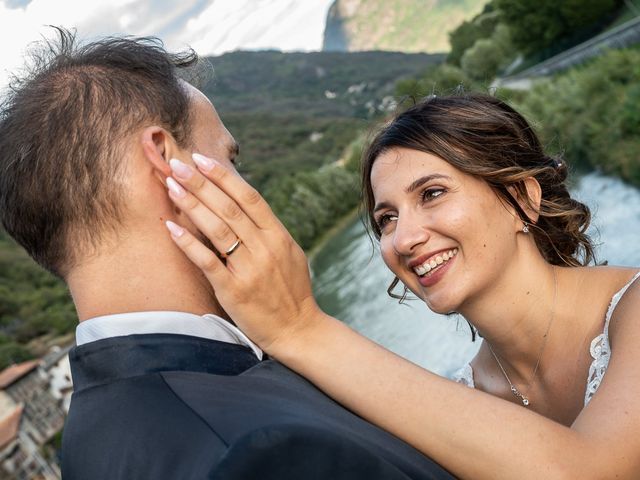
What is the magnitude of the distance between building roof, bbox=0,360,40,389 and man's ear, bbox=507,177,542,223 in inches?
1287

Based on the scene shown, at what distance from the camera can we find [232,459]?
0.96 m

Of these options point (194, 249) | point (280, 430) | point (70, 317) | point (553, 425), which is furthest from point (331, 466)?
point (70, 317)

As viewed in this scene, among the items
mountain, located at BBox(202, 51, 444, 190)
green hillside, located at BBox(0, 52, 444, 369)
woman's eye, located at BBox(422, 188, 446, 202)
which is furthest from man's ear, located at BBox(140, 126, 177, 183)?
mountain, located at BBox(202, 51, 444, 190)

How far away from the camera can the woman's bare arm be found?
144cm

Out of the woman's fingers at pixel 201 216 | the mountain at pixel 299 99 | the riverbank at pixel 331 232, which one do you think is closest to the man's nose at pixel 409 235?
the woman's fingers at pixel 201 216

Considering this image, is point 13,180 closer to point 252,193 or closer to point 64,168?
point 64,168

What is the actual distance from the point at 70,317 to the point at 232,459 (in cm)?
4149

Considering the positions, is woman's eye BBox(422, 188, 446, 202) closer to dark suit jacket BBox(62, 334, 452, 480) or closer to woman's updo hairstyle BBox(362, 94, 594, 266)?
woman's updo hairstyle BBox(362, 94, 594, 266)

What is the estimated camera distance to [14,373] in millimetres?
31188

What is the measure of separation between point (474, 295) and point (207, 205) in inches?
58.8

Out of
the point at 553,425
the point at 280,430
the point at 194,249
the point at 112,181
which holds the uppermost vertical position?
the point at 112,181

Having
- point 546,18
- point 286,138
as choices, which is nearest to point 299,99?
point 286,138

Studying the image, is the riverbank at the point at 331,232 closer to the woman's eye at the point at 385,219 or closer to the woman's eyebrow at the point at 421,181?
the woman's eye at the point at 385,219

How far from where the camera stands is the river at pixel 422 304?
971cm
